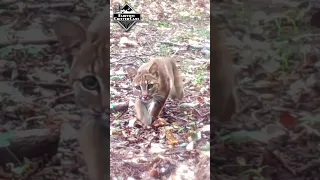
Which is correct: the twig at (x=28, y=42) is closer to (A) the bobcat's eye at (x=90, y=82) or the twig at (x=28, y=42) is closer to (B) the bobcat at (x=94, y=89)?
(B) the bobcat at (x=94, y=89)

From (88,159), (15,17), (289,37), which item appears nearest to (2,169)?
(88,159)

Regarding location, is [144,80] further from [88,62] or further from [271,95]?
[271,95]

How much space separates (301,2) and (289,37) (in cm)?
17

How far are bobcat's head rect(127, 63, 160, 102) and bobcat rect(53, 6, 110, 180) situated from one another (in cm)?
12

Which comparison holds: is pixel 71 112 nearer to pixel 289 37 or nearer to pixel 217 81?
pixel 217 81

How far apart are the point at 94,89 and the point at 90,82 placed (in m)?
0.04

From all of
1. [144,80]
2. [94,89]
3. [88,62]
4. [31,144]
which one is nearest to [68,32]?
[88,62]

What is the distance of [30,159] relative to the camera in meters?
1.98

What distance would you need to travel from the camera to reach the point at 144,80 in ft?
6.52

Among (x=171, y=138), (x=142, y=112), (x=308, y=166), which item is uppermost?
(x=142, y=112)

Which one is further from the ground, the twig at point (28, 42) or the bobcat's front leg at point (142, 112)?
the twig at point (28, 42)

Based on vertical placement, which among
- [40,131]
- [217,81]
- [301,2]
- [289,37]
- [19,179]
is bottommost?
[19,179]

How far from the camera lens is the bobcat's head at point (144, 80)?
78.3 inches

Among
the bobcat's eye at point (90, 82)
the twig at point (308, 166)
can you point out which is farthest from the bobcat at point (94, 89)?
the twig at point (308, 166)
